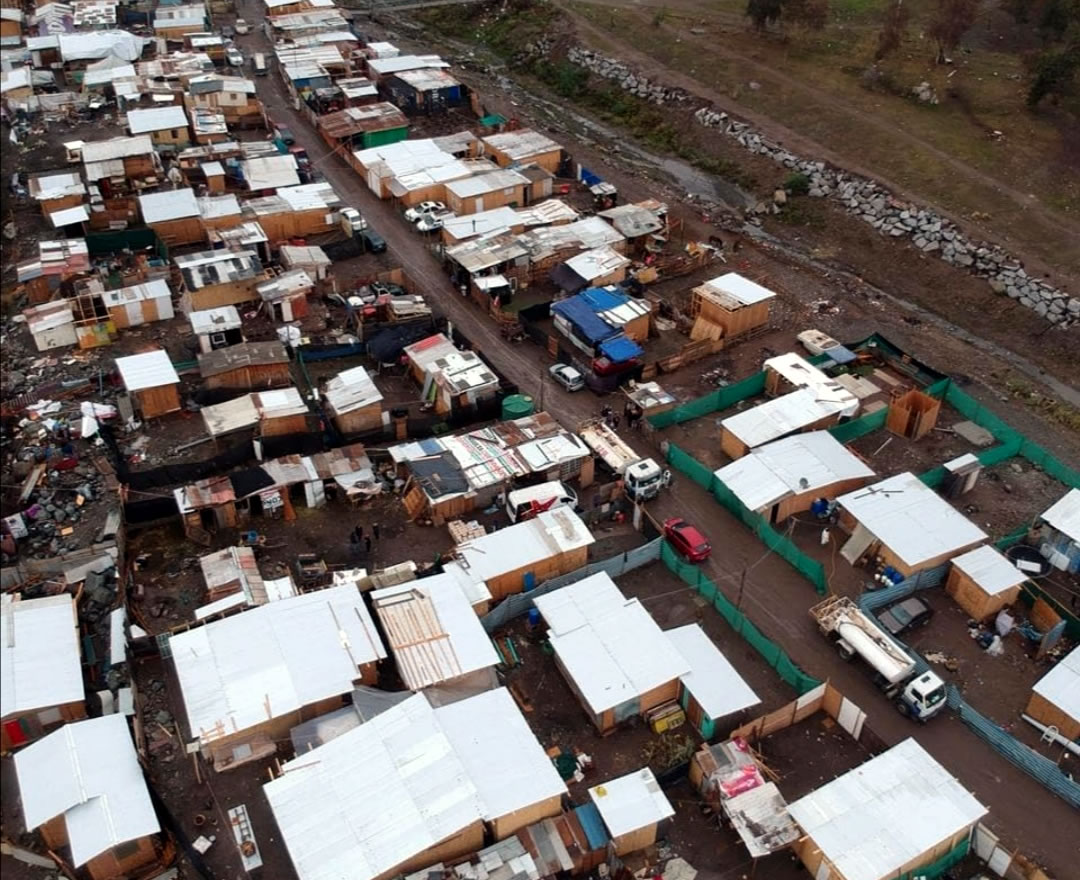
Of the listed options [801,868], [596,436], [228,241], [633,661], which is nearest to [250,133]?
[228,241]

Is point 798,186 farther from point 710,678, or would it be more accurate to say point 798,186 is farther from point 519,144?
point 710,678

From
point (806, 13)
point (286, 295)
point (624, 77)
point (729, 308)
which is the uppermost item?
point (806, 13)

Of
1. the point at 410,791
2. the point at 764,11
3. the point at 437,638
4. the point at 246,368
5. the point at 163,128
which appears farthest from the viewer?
the point at 764,11

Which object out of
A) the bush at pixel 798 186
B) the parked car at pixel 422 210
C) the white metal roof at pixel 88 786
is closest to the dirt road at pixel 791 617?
the parked car at pixel 422 210

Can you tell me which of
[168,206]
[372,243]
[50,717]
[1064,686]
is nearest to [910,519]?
[1064,686]

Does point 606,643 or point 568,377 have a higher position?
point 568,377

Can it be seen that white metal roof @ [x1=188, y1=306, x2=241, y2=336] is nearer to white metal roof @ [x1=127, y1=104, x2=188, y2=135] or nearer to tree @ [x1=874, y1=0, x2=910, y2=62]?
white metal roof @ [x1=127, y1=104, x2=188, y2=135]
